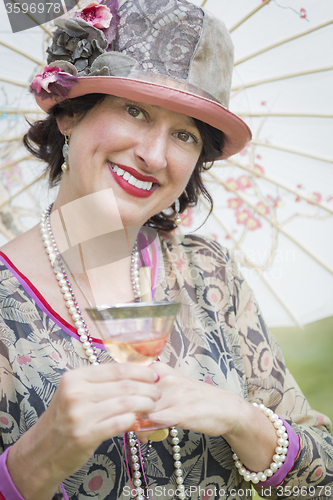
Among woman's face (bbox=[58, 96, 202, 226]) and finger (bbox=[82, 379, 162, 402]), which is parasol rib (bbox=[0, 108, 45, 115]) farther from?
finger (bbox=[82, 379, 162, 402])

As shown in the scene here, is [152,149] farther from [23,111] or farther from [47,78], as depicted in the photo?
[23,111]

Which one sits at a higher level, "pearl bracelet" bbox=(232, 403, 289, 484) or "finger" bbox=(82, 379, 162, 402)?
"finger" bbox=(82, 379, 162, 402)

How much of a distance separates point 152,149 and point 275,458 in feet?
3.43

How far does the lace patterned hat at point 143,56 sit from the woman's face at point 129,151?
61 mm

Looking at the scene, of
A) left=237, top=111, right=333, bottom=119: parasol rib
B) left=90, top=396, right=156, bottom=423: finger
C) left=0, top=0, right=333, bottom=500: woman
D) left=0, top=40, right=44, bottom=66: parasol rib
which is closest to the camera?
left=90, top=396, right=156, bottom=423: finger

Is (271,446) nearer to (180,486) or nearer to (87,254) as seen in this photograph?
(180,486)

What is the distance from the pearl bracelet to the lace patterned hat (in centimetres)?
103

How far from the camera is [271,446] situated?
52.7 inches

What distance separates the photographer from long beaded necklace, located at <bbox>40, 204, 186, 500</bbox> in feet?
4.20

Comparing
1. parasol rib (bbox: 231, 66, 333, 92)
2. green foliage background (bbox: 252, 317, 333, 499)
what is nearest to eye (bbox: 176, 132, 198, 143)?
parasol rib (bbox: 231, 66, 333, 92)

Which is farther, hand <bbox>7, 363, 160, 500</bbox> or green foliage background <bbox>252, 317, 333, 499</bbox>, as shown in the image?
green foliage background <bbox>252, 317, 333, 499</bbox>

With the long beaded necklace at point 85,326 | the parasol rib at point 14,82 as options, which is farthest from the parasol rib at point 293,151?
the parasol rib at point 14,82

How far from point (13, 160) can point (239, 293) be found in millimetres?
1155

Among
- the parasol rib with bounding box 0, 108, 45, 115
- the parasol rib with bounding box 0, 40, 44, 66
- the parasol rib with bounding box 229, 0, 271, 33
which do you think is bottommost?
the parasol rib with bounding box 0, 108, 45, 115
